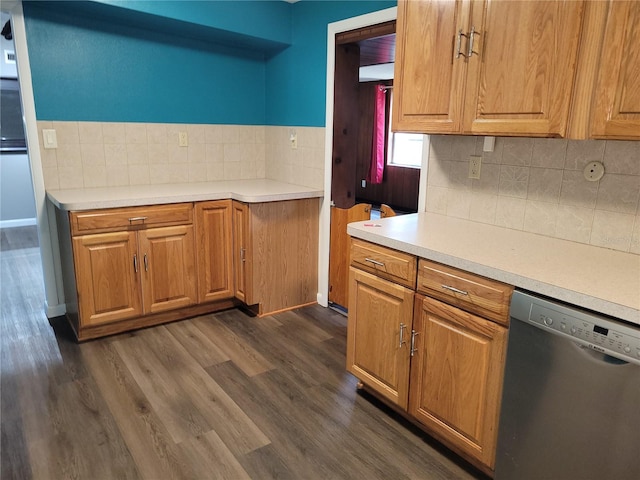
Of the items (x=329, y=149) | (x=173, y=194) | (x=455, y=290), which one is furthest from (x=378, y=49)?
(x=455, y=290)

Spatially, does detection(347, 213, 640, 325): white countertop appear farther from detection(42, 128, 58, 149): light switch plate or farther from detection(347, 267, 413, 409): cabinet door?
detection(42, 128, 58, 149): light switch plate

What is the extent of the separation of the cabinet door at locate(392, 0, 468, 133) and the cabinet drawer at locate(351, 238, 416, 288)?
584 millimetres

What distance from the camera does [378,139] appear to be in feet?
25.1

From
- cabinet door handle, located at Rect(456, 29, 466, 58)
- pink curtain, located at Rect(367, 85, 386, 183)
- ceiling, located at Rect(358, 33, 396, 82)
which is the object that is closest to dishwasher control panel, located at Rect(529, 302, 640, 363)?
cabinet door handle, located at Rect(456, 29, 466, 58)

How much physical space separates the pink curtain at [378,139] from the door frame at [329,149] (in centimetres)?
455

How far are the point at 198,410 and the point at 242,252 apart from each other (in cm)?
121

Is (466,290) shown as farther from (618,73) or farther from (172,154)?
(172,154)

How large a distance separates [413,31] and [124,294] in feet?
7.24

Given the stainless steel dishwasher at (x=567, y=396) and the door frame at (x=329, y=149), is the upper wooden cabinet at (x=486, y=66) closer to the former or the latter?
the door frame at (x=329, y=149)

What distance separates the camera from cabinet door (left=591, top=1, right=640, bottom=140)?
4.57 feet

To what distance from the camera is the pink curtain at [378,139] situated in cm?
743

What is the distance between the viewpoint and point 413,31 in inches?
80.7

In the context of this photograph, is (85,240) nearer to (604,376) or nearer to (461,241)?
(461,241)

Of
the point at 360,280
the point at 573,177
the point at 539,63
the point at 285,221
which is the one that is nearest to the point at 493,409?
the point at 360,280
